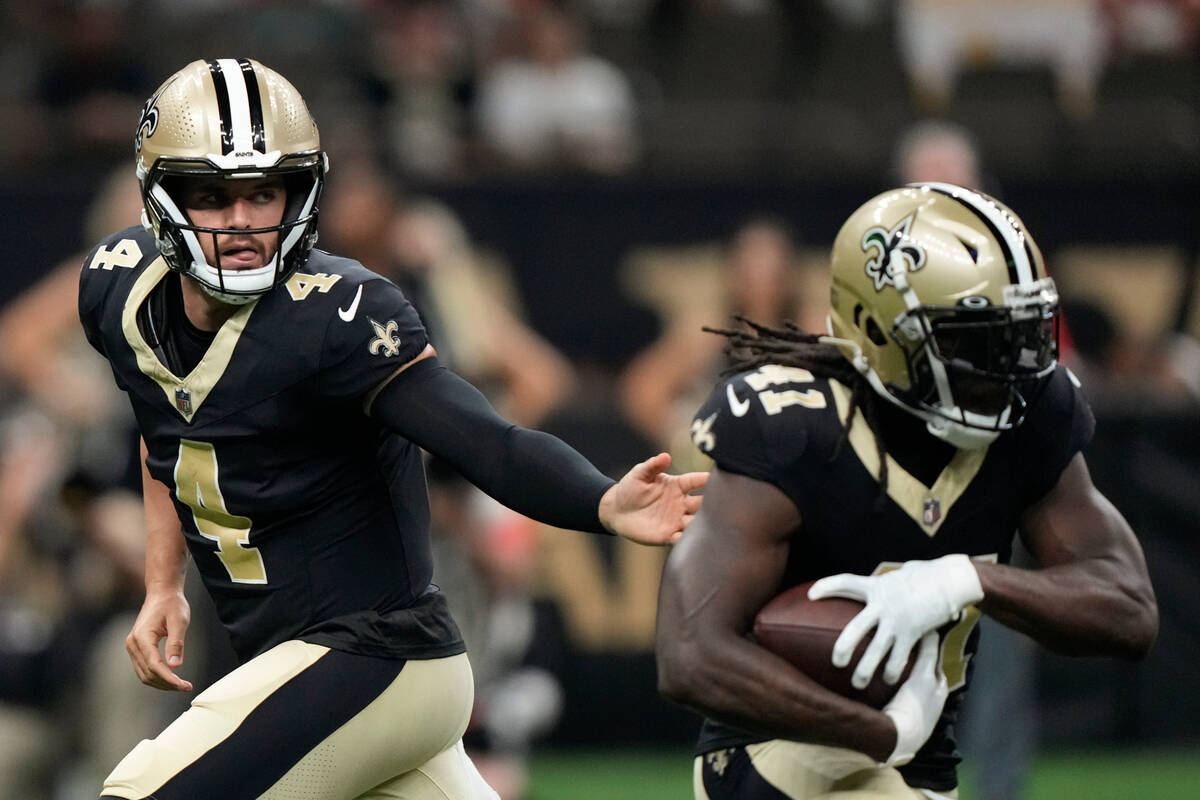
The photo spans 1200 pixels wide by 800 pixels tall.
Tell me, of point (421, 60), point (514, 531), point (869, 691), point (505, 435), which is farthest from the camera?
point (421, 60)

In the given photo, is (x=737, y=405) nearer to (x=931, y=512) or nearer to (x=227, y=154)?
(x=931, y=512)

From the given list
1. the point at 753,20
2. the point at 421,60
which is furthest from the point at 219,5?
the point at 753,20

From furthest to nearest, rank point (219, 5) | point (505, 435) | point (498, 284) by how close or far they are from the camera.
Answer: point (219, 5)
point (498, 284)
point (505, 435)

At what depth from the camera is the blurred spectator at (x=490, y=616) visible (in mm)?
6656

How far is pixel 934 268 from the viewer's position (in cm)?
335

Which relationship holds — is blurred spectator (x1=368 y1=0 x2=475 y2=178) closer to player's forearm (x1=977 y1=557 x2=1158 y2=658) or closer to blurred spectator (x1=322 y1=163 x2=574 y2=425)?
blurred spectator (x1=322 y1=163 x2=574 y2=425)

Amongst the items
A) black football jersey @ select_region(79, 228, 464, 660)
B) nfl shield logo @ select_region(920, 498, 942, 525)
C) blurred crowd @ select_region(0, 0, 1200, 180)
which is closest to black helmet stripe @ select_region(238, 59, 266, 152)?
black football jersey @ select_region(79, 228, 464, 660)

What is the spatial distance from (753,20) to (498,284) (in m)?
2.63

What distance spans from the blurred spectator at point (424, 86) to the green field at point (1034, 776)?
2.79 meters

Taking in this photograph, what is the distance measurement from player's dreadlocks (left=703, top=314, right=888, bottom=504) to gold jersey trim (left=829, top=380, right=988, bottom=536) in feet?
0.04

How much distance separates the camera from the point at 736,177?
8797mm

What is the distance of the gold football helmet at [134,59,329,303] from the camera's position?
364cm

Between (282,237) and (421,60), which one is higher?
(282,237)

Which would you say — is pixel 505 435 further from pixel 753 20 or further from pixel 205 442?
pixel 753 20
